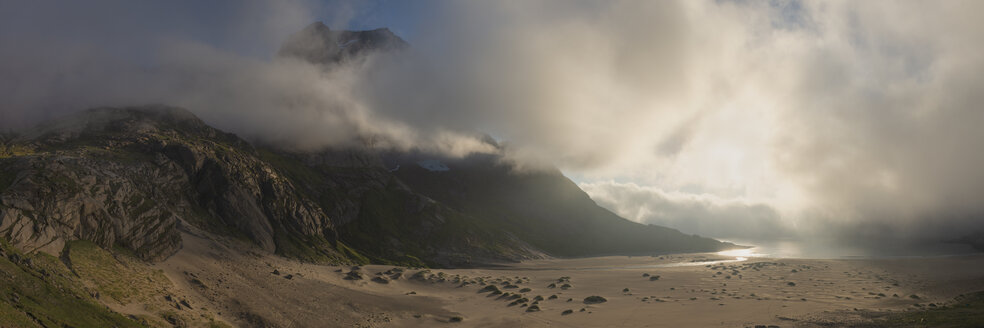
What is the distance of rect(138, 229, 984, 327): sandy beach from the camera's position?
200ft

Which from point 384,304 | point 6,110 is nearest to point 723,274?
point 384,304

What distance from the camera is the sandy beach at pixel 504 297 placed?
61.1 metres

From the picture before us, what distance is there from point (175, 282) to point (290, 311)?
17.3 metres

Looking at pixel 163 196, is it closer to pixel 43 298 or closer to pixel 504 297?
pixel 43 298

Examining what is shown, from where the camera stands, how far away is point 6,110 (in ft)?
398

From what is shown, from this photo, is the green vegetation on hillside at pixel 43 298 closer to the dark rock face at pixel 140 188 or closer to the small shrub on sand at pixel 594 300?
the dark rock face at pixel 140 188

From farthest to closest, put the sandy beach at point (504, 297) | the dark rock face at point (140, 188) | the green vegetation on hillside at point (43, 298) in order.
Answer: the sandy beach at point (504, 297)
the dark rock face at point (140, 188)
the green vegetation on hillside at point (43, 298)

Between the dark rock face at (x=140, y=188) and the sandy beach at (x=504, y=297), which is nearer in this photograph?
the dark rock face at (x=140, y=188)

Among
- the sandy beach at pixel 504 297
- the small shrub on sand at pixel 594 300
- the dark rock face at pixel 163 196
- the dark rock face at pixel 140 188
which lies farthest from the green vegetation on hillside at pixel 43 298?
the small shrub on sand at pixel 594 300

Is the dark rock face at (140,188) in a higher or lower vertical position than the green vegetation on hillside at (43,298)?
higher

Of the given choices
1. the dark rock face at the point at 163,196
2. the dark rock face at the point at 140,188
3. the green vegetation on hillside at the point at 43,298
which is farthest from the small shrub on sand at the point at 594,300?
the dark rock face at the point at 140,188

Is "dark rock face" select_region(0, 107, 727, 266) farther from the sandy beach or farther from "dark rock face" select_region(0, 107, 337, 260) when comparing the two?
the sandy beach

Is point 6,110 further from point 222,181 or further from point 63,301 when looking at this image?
point 63,301

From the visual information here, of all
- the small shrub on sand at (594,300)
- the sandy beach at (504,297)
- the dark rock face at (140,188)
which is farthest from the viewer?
the small shrub on sand at (594,300)
